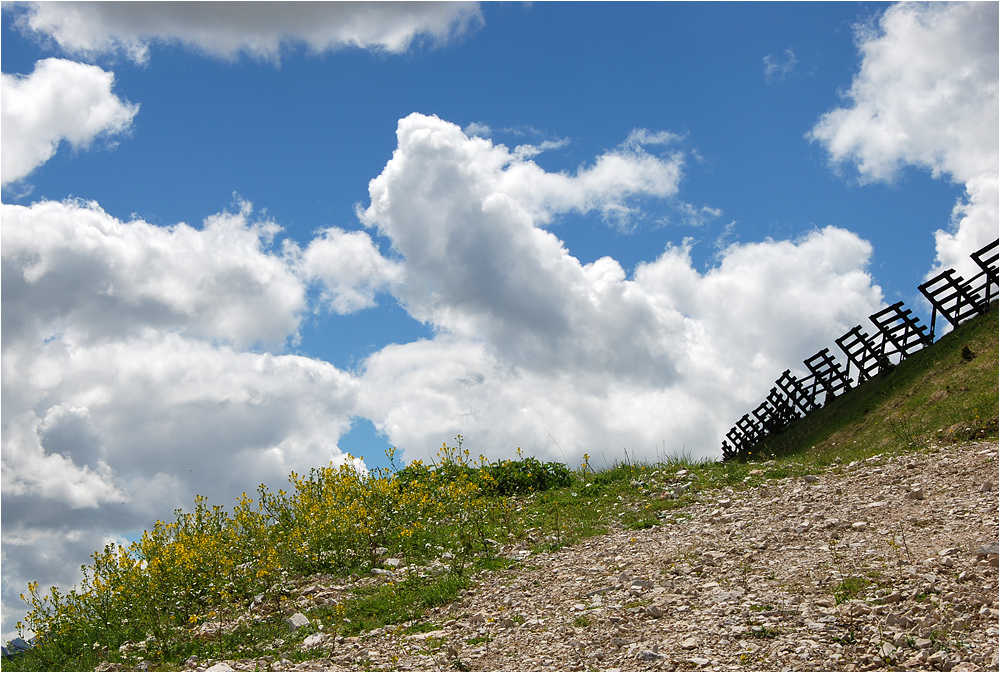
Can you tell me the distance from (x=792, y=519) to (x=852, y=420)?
451 inches

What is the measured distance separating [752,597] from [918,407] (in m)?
11.9

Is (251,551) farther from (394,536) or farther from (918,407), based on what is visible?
(918,407)

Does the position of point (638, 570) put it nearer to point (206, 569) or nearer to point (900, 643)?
point (900, 643)

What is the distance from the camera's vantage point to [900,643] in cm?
618

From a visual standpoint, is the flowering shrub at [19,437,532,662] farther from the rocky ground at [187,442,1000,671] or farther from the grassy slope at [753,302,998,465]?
the grassy slope at [753,302,998,465]

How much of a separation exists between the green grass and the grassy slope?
2.8 inches

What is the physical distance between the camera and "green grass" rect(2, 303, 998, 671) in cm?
925

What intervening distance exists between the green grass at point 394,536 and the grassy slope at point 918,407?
0.07 meters

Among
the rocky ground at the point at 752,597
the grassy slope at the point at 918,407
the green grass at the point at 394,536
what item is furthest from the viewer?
the grassy slope at the point at 918,407

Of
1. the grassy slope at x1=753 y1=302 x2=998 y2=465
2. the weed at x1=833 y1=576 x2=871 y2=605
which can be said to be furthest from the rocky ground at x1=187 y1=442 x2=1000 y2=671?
the grassy slope at x1=753 y1=302 x2=998 y2=465

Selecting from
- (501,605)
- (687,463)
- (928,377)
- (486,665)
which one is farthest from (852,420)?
(486,665)

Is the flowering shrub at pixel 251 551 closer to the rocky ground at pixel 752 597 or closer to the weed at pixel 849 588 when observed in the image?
the rocky ground at pixel 752 597

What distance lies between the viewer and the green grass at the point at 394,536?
9.25 meters

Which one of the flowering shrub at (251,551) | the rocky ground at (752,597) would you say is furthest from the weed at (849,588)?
the flowering shrub at (251,551)
